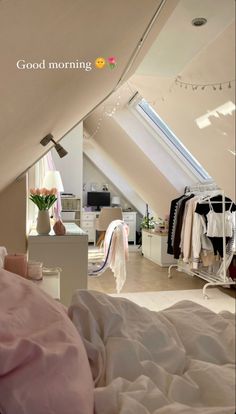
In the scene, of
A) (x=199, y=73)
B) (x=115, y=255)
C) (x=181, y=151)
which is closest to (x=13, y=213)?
(x=115, y=255)

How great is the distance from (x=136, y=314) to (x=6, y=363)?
0.92 ft

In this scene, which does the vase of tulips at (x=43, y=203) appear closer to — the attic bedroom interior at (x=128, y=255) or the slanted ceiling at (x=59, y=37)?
the attic bedroom interior at (x=128, y=255)

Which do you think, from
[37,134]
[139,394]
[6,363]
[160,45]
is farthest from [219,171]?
[37,134]

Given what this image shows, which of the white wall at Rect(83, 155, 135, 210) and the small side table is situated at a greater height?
the white wall at Rect(83, 155, 135, 210)

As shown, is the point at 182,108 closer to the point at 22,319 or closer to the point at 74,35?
the point at 74,35

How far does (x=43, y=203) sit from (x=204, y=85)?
1.52 meters

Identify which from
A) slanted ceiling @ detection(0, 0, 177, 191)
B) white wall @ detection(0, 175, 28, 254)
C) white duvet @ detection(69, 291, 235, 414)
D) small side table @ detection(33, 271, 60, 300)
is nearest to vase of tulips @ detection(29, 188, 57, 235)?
white wall @ detection(0, 175, 28, 254)

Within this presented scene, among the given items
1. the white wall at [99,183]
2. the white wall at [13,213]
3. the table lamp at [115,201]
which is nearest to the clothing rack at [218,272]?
the white wall at [13,213]

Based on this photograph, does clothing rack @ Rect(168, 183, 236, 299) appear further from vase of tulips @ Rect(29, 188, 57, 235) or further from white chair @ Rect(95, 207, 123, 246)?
vase of tulips @ Rect(29, 188, 57, 235)

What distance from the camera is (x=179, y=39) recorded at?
14.5 inches

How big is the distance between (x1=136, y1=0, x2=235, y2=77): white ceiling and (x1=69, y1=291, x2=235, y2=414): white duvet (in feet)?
0.88

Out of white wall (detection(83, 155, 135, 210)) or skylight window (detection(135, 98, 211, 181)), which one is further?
white wall (detection(83, 155, 135, 210))

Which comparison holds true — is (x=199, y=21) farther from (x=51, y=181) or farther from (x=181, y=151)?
(x=51, y=181)

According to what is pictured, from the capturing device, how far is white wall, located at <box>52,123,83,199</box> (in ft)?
7.47
